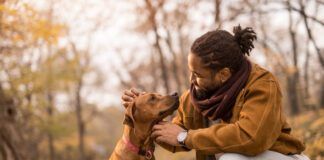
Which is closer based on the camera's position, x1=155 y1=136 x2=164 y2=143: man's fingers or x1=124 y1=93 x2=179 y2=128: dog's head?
x1=155 y1=136 x2=164 y2=143: man's fingers

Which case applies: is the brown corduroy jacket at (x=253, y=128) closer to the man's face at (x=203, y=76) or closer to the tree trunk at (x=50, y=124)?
the man's face at (x=203, y=76)

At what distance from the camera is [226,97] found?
407 cm

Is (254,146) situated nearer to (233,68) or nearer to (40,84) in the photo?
(233,68)

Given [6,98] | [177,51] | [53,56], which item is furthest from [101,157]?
[6,98]

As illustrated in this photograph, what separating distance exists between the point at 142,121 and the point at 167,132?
0.32 metres

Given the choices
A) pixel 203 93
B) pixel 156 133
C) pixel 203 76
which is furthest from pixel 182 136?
pixel 203 76

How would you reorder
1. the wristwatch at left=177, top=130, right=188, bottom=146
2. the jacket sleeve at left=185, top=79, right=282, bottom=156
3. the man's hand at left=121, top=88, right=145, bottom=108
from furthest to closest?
the man's hand at left=121, top=88, right=145, bottom=108
the wristwatch at left=177, top=130, right=188, bottom=146
the jacket sleeve at left=185, top=79, right=282, bottom=156

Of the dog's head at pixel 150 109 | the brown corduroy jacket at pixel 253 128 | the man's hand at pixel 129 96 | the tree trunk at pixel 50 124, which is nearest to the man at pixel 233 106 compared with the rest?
the brown corduroy jacket at pixel 253 128

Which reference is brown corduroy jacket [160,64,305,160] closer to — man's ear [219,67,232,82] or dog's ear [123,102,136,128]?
man's ear [219,67,232,82]

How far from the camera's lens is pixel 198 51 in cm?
410

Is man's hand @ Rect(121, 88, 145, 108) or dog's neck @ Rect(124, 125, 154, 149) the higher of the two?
man's hand @ Rect(121, 88, 145, 108)

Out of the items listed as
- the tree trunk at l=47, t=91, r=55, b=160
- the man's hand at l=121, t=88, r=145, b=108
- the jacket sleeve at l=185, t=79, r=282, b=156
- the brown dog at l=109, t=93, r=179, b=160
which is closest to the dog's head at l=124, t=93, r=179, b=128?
the brown dog at l=109, t=93, r=179, b=160

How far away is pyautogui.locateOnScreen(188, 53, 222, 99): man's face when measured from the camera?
412 centimetres

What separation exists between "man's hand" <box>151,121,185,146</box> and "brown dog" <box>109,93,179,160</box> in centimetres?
11
